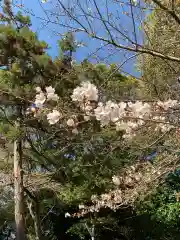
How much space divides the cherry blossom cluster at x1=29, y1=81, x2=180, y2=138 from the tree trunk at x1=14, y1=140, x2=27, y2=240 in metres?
5.05

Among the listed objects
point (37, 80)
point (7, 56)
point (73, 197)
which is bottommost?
point (73, 197)

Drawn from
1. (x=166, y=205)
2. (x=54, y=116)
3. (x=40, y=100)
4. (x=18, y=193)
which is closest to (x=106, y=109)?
(x=54, y=116)

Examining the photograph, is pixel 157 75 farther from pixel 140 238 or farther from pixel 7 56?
pixel 140 238

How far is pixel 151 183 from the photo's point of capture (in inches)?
133

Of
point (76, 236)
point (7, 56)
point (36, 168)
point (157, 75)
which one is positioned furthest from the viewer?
point (76, 236)

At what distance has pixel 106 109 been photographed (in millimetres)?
2172

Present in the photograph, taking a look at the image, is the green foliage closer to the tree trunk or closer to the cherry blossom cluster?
the tree trunk

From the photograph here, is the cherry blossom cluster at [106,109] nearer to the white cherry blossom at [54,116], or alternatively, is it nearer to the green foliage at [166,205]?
the white cherry blossom at [54,116]

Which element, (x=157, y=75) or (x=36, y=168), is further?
(x=36, y=168)

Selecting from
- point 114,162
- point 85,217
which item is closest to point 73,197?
point 85,217

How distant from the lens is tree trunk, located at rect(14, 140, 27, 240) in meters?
7.06

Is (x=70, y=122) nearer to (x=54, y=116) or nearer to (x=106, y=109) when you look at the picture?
(x=54, y=116)

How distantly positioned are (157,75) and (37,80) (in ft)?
7.88

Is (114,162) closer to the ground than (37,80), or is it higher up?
closer to the ground
